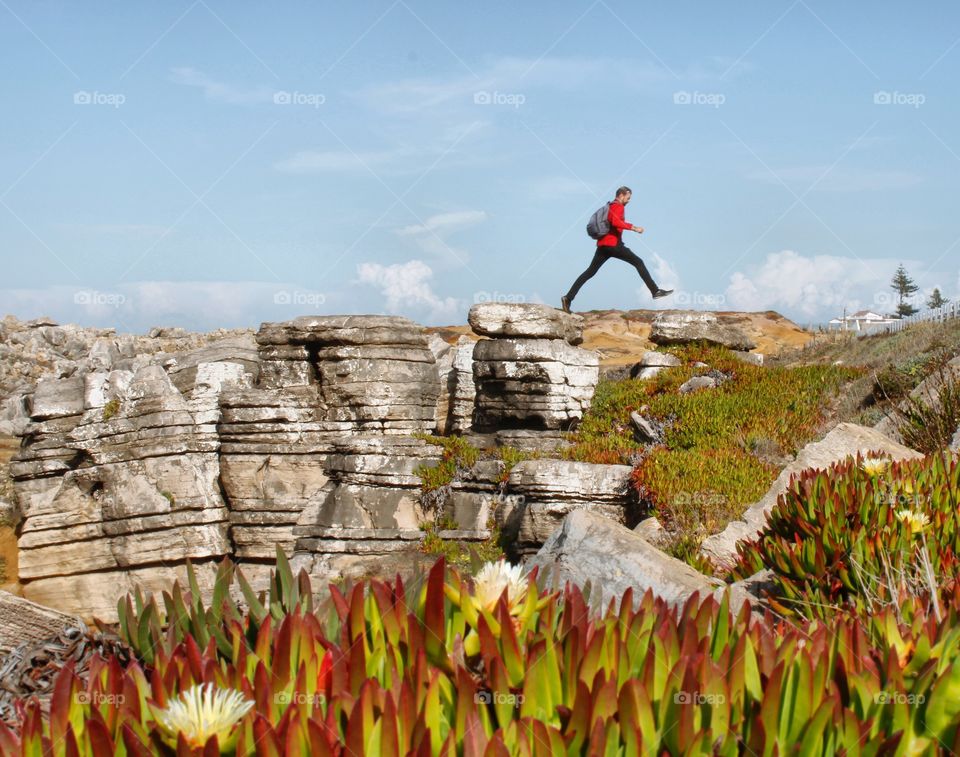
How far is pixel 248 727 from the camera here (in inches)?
80.1

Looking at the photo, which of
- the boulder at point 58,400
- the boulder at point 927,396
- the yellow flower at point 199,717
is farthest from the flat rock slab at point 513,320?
the yellow flower at point 199,717

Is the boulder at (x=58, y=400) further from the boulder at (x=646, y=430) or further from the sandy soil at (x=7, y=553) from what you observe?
the boulder at (x=646, y=430)

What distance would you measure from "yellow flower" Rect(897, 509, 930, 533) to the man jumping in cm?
995

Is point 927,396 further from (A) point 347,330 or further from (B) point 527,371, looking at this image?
(A) point 347,330

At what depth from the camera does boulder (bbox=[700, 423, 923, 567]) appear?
776cm

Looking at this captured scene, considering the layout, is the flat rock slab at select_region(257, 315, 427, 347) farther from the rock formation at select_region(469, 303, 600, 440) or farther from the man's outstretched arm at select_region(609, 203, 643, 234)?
the man's outstretched arm at select_region(609, 203, 643, 234)

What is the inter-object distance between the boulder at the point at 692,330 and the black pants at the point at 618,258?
129 cm

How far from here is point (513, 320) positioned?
13.1m

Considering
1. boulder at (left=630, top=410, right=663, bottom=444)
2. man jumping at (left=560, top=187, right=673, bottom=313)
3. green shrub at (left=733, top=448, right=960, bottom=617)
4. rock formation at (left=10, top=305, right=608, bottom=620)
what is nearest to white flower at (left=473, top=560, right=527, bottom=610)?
green shrub at (left=733, top=448, right=960, bottom=617)

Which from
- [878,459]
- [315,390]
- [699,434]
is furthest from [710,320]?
[878,459]

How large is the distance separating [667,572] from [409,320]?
9.35 meters

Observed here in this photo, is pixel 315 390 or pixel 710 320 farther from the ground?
pixel 710 320

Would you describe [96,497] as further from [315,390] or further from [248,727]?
[248,727]

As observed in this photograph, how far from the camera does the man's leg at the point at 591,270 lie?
48.1 ft
